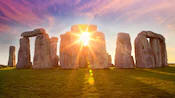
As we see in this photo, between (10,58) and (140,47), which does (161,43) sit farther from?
(10,58)

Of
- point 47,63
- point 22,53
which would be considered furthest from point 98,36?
point 22,53

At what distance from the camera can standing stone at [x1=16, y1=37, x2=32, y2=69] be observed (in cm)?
1703

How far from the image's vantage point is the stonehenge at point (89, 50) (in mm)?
14609

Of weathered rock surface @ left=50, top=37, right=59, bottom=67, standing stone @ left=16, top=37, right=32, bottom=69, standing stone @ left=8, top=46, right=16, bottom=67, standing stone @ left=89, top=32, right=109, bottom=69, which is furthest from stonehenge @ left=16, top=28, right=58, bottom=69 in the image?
standing stone @ left=8, top=46, right=16, bottom=67

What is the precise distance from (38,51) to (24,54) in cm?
257

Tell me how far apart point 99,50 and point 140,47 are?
5.14m

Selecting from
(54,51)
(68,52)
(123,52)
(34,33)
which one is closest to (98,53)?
(123,52)

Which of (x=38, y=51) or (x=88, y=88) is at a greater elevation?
(x=38, y=51)

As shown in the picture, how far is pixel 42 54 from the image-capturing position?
1559cm

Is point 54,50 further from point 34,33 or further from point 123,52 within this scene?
point 123,52

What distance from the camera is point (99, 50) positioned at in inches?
569

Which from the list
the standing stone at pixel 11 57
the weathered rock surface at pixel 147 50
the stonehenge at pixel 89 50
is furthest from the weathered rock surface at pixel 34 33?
the weathered rock surface at pixel 147 50

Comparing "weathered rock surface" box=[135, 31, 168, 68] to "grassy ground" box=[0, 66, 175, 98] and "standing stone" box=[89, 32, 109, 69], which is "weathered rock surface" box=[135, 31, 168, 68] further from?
"grassy ground" box=[0, 66, 175, 98]

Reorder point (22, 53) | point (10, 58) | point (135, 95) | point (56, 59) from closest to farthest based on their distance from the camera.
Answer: point (135, 95) → point (22, 53) → point (56, 59) → point (10, 58)
